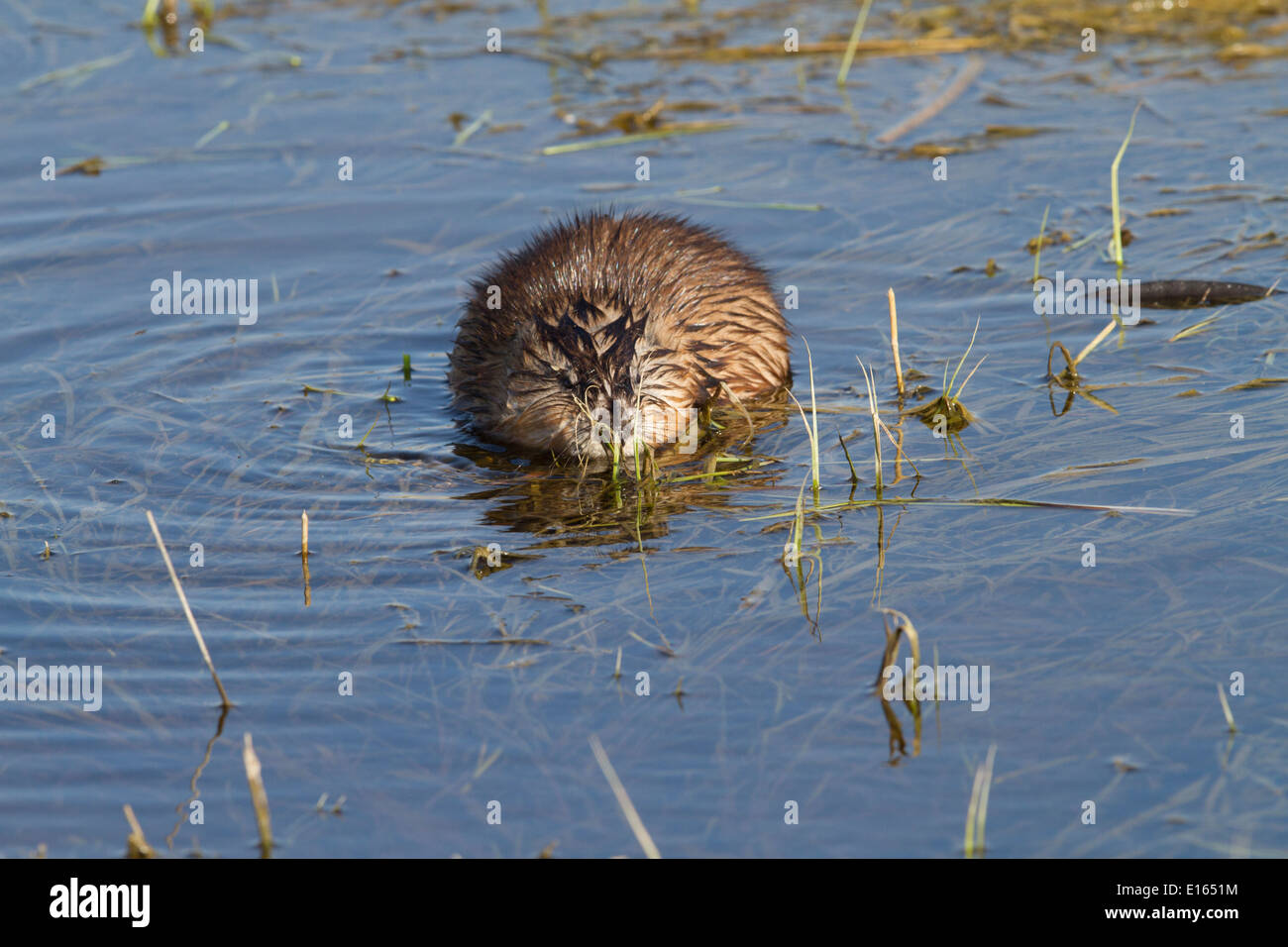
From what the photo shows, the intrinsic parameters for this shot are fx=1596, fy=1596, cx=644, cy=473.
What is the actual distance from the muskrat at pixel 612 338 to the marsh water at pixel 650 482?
235 millimetres

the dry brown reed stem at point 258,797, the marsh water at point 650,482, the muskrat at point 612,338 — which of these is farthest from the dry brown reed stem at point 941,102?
the dry brown reed stem at point 258,797

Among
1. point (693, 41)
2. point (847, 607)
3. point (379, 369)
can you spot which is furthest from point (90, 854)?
point (693, 41)

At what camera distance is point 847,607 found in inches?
203

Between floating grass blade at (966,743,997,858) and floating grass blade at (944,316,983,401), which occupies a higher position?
floating grass blade at (944,316,983,401)

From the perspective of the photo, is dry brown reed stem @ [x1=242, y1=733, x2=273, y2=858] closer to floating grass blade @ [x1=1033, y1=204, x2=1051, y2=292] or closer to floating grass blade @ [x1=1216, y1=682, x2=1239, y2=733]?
floating grass blade @ [x1=1216, y1=682, x2=1239, y2=733]

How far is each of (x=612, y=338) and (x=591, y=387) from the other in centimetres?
35

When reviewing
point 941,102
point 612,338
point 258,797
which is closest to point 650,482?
point 612,338

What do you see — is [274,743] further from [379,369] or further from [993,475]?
[379,369]

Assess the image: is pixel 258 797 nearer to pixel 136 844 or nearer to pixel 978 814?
pixel 136 844

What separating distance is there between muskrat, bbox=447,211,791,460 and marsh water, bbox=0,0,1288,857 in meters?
0.23

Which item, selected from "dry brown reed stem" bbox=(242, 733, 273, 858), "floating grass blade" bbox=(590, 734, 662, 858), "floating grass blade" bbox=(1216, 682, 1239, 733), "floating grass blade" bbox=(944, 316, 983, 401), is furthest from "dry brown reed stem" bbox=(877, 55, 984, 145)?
"dry brown reed stem" bbox=(242, 733, 273, 858)

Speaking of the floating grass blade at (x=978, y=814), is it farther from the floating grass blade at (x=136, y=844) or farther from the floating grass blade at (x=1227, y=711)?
the floating grass blade at (x=136, y=844)

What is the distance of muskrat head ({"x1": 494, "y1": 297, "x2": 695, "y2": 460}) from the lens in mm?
6406

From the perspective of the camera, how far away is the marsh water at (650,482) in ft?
14.0
